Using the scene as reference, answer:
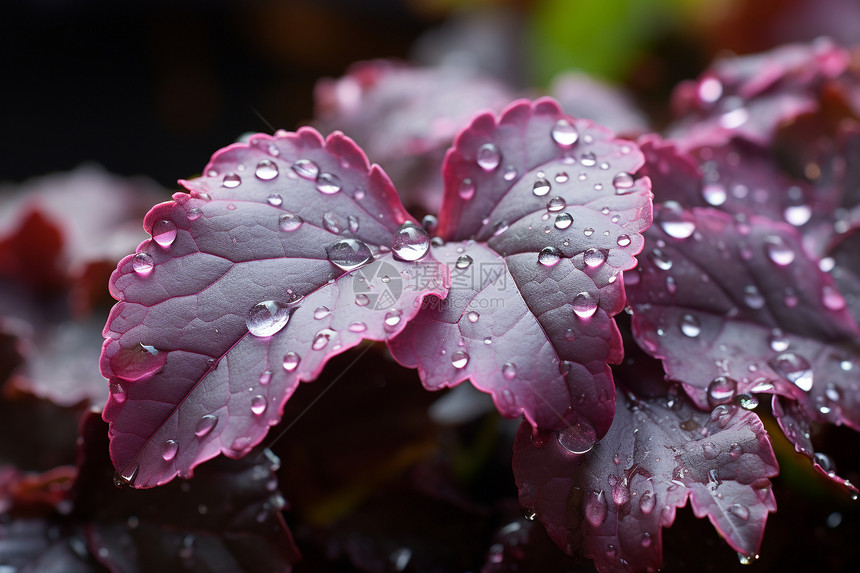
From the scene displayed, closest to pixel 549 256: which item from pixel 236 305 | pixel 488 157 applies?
pixel 488 157

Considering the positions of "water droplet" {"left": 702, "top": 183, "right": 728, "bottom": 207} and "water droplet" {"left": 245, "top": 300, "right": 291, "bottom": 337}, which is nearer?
"water droplet" {"left": 245, "top": 300, "right": 291, "bottom": 337}

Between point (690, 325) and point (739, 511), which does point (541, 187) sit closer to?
point (690, 325)

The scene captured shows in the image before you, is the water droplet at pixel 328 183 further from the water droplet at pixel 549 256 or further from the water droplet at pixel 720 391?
the water droplet at pixel 720 391

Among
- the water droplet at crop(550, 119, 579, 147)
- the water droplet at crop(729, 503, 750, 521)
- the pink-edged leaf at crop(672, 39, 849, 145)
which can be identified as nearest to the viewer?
the water droplet at crop(729, 503, 750, 521)

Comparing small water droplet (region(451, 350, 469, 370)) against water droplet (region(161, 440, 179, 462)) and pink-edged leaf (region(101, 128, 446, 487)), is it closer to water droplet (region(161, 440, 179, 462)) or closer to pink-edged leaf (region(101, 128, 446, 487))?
pink-edged leaf (region(101, 128, 446, 487))

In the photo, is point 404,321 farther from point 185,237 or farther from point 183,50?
point 183,50

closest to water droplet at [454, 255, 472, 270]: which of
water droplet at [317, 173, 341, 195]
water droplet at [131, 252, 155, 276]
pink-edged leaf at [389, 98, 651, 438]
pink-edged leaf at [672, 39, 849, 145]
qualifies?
pink-edged leaf at [389, 98, 651, 438]
